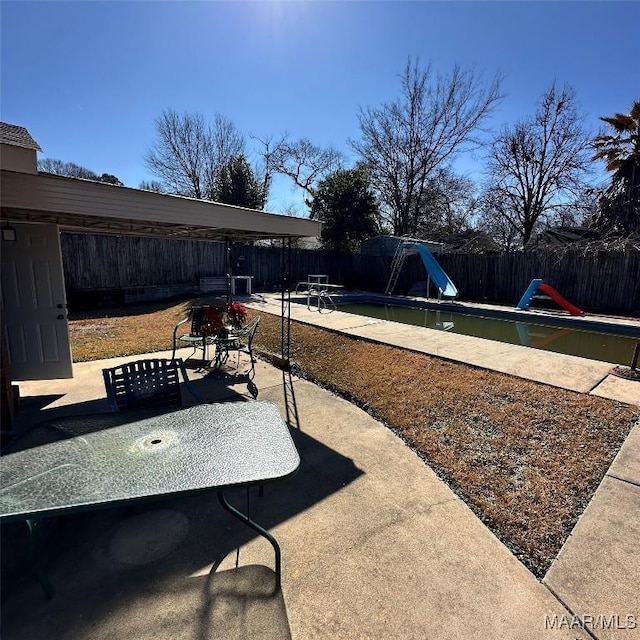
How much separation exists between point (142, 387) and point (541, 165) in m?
22.4

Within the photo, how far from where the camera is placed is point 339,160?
75.3ft

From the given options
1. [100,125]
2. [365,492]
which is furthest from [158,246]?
[365,492]

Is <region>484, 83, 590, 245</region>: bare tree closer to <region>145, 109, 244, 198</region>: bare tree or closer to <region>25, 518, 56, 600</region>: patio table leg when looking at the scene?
<region>145, 109, 244, 198</region>: bare tree

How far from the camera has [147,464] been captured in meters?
1.63

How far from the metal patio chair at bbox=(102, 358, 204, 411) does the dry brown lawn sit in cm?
183

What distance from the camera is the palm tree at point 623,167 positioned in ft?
42.2

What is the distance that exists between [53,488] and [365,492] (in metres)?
1.68

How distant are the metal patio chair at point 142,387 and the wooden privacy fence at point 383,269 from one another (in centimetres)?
851

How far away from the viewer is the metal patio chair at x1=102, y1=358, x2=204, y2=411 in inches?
104

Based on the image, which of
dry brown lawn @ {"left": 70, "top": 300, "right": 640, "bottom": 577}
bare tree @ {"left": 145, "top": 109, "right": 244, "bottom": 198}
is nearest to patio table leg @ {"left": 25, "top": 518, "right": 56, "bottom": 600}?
dry brown lawn @ {"left": 70, "top": 300, "right": 640, "bottom": 577}

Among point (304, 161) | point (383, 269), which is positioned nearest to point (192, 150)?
point (304, 161)

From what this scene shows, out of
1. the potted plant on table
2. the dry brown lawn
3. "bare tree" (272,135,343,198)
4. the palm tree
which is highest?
"bare tree" (272,135,343,198)

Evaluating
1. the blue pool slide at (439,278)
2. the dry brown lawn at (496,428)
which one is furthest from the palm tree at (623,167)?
the dry brown lawn at (496,428)

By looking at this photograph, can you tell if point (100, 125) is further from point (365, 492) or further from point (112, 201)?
point (365, 492)
